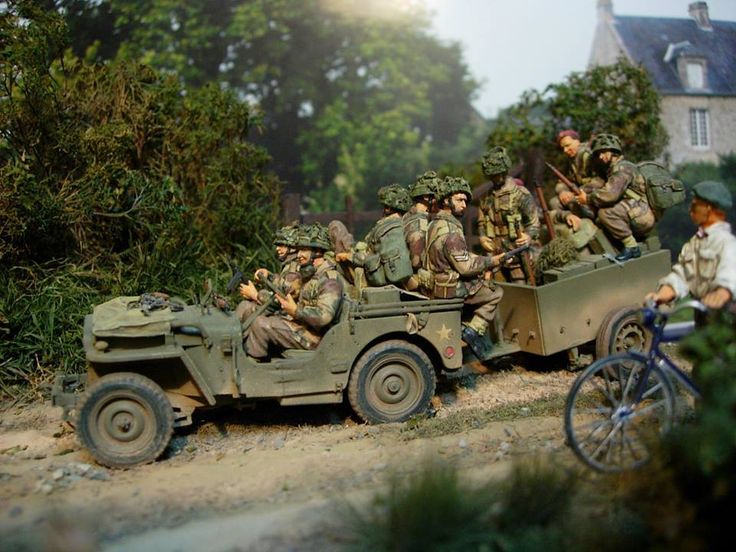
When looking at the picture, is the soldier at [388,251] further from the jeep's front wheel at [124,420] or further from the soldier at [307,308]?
the jeep's front wheel at [124,420]

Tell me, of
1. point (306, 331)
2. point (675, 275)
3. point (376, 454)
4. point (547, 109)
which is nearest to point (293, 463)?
point (376, 454)

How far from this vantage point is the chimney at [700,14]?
439 inches

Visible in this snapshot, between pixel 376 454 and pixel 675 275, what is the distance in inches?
110

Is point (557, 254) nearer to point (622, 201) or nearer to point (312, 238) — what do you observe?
point (622, 201)

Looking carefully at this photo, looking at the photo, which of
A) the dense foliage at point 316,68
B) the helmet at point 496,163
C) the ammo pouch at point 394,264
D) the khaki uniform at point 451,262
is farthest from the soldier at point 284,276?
the dense foliage at point 316,68

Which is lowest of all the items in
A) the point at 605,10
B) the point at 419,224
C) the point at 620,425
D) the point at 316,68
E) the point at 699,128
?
the point at 620,425

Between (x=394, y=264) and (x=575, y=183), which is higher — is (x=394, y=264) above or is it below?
below

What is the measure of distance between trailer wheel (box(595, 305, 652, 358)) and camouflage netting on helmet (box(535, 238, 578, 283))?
0.73 metres

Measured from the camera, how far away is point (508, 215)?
9.06 m

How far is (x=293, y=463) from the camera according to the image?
22.4 ft

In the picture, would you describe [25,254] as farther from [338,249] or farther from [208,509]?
[208,509]

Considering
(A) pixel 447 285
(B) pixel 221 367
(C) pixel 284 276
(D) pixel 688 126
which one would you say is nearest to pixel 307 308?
(C) pixel 284 276

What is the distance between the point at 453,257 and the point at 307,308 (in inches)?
61.2

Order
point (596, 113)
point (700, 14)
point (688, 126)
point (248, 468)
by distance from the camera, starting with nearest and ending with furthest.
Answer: point (248, 468)
point (700, 14)
point (688, 126)
point (596, 113)
